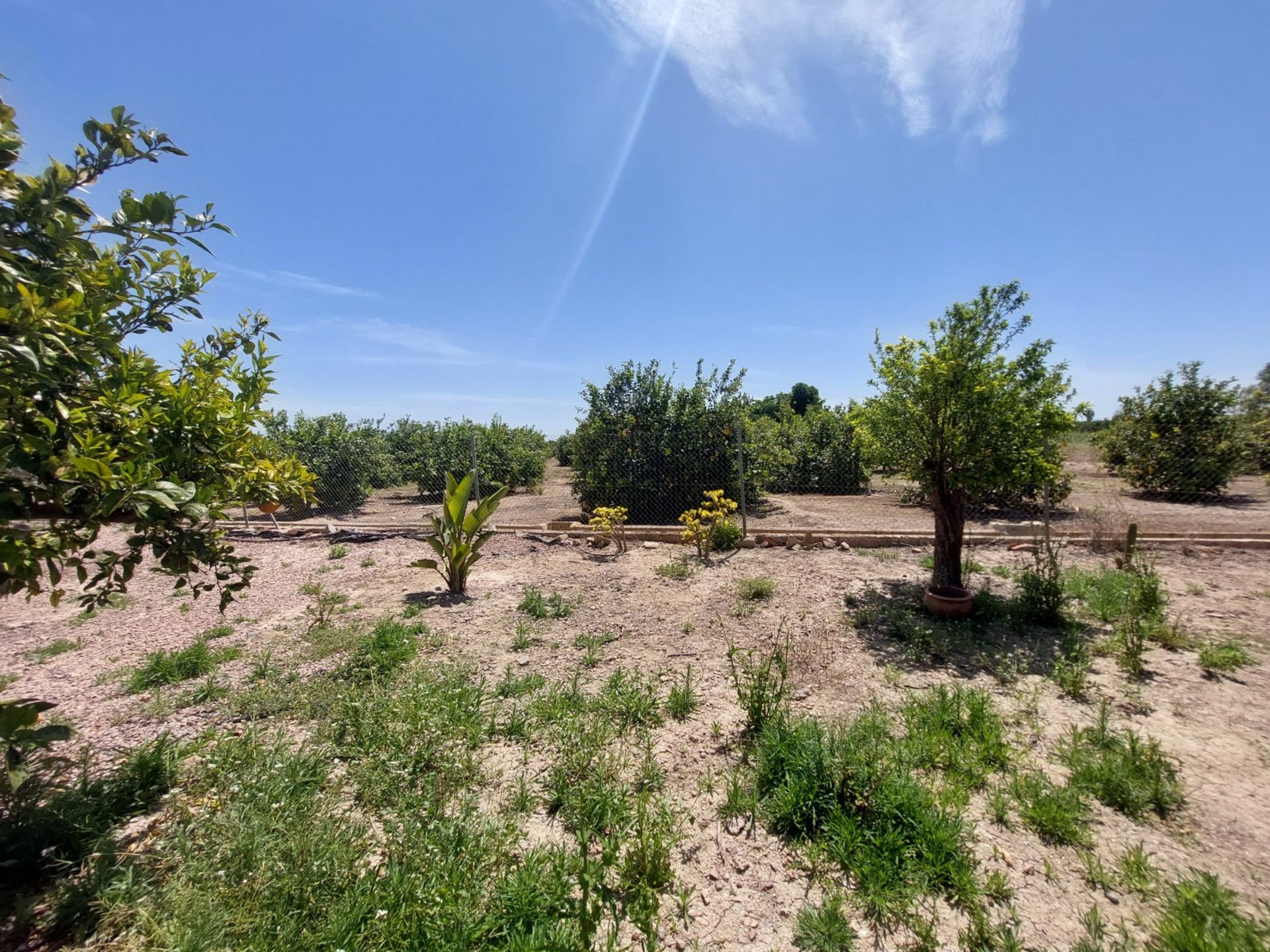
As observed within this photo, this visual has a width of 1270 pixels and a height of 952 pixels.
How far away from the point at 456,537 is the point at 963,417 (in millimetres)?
5081

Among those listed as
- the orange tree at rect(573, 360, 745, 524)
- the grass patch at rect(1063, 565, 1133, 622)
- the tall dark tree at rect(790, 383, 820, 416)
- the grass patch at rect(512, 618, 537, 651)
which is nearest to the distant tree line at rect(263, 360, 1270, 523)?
the orange tree at rect(573, 360, 745, 524)

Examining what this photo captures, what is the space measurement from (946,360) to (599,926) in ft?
15.3

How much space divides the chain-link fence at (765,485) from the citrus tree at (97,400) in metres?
5.15

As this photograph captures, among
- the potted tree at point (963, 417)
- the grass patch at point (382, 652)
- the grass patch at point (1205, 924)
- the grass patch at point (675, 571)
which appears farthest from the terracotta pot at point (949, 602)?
the grass patch at point (382, 652)

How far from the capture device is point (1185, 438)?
9531 millimetres

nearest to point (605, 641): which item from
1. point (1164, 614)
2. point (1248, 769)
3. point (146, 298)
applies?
point (146, 298)

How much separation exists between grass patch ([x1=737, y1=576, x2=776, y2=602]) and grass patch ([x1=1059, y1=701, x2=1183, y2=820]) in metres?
2.58

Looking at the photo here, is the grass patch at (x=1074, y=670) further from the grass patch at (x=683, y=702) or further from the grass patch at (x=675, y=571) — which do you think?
the grass patch at (x=675, y=571)

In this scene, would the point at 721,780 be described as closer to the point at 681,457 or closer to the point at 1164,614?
the point at 1164,614

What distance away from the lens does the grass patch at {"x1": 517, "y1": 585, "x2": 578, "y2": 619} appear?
4633 mm

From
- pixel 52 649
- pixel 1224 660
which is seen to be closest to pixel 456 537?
pixel 52 649

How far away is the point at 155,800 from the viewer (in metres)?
2.17

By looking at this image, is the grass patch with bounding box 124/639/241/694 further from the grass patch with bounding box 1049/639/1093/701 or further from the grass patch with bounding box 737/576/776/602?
the grass patch with bounding box 1049/639/1093/701

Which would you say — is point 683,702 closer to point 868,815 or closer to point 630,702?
point 630,702
